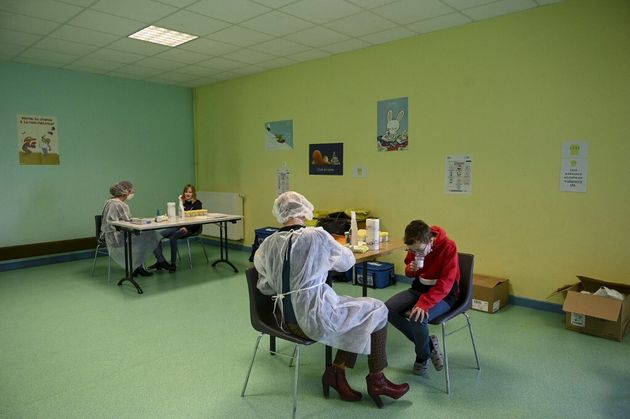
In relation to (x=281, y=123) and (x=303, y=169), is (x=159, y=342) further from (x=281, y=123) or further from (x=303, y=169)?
(x=281, y=123)

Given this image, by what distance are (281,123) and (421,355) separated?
392cm

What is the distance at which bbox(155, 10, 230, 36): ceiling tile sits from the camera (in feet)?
12.4

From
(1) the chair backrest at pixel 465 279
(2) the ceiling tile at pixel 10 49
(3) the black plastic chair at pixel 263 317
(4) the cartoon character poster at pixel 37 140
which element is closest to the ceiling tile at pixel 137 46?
(2) the ceiling tile at pixel 10 49

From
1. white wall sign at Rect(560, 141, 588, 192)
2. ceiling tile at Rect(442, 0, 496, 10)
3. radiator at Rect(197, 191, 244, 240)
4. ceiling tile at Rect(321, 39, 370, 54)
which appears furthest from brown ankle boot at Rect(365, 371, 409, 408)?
radiator at Rect(197, 191, 244, 240)

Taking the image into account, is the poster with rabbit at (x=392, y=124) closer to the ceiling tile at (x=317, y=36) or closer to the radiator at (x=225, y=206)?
the ceiling tile at (x=317, y=36)

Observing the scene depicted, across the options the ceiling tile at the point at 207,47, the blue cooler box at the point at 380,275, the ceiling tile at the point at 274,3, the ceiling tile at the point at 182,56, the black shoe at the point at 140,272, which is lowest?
the black shoe at the point at 140,272


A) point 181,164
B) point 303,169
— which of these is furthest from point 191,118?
point 303,169

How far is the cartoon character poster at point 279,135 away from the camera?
5.70 m

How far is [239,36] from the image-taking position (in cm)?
434

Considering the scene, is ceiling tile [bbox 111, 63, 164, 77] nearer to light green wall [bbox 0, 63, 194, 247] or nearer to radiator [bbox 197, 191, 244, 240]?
light green wall [bbox 0, 63, 194, 247]

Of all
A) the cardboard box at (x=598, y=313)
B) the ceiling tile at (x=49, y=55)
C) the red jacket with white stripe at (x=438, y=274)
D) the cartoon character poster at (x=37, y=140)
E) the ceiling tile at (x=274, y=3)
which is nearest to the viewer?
the red jacket with white stripe at (x=438, y=274)

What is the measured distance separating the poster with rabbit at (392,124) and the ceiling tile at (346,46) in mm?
651

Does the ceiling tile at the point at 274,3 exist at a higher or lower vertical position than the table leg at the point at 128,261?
higher

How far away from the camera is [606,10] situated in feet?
10.8
